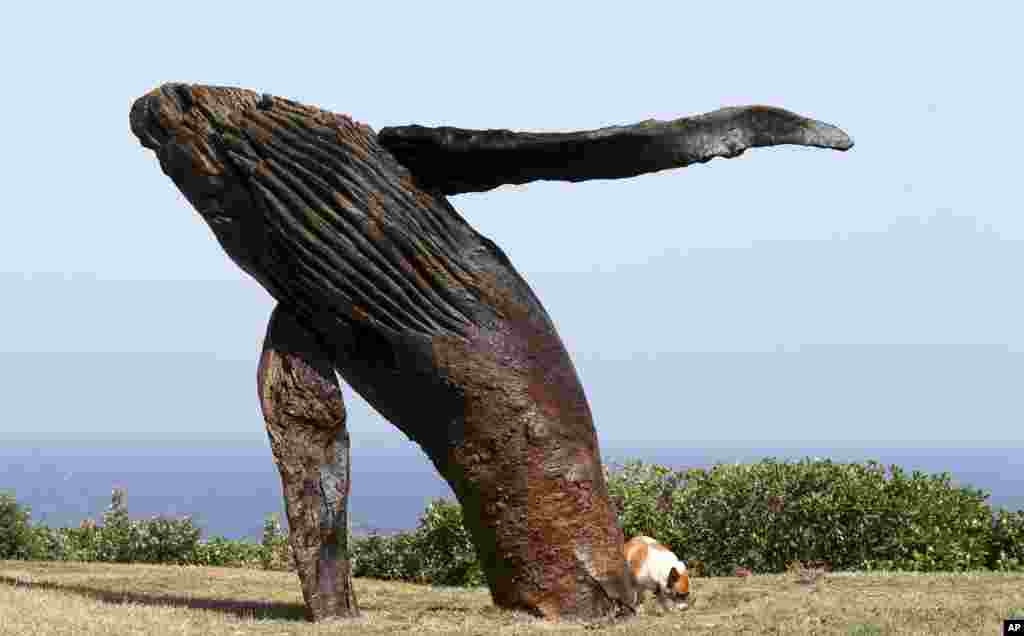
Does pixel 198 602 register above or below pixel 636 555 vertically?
below

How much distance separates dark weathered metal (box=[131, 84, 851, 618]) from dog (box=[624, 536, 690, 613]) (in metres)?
0.23

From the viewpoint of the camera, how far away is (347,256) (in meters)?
9.71

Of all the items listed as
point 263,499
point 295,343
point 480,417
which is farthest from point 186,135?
point 263,499

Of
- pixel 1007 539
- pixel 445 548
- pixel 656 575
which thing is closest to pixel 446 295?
pixel 656 575

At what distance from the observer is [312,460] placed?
999 centimetres

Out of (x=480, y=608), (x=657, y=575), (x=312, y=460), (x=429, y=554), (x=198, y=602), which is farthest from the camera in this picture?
(x=429, y=554)

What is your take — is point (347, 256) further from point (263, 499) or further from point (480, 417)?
point (263, 499)

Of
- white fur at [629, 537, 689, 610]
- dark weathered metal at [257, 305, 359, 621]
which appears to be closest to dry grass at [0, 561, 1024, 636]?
white fur at [629, 537, 689, 610]

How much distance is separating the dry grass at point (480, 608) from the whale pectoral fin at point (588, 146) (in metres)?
3.45

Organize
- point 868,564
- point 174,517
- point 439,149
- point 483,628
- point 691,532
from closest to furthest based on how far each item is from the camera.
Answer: point 483,628 → point 439,149 → point 868,564 → point 691,532 → point 174,517

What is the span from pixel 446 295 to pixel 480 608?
2725mm

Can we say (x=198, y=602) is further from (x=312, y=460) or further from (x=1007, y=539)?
(x=1007, y=539)

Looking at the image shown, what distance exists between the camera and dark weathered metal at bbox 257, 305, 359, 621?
390 inches

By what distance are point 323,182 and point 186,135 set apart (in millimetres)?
1290
